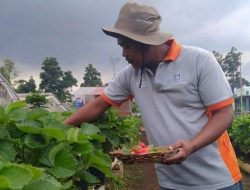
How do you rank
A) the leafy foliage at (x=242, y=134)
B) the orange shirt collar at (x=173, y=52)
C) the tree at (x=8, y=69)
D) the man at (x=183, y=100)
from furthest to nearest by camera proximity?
the tree at (x=8, y=69) → the leafy foliage at (x=242, y=134) → the orange shirt collar at (x=173, y=52) → the man at (x=183, y=100)

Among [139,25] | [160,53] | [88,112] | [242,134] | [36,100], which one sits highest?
[139,25]

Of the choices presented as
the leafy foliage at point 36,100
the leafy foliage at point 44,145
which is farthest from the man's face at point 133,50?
the leafy foliage at point 36,100

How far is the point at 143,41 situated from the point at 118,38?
0.17 m

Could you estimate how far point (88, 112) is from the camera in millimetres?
3033

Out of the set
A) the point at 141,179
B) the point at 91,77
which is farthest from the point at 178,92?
the point at 91,77

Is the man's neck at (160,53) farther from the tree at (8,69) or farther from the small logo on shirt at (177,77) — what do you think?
the tree at (8,69)

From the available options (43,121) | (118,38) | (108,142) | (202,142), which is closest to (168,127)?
(202,142)

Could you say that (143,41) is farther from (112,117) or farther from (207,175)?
(112,117)

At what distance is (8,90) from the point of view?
29.0 meters

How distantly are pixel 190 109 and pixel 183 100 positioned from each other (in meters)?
0.07

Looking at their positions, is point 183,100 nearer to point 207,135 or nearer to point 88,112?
point 207,135

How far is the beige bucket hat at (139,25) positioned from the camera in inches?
97.9

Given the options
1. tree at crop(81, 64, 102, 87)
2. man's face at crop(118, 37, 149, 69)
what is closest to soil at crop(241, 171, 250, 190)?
man's face at crop(118, 37, 149, 69)

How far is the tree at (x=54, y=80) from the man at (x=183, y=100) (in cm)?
5213
